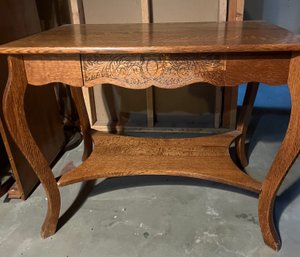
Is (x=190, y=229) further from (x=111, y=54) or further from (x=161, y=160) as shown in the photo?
(x=111, y=54)

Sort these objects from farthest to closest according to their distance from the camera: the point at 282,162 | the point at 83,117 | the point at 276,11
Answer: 1. the point at 276,11
2. the point at 83,117
3. the point at 282,162

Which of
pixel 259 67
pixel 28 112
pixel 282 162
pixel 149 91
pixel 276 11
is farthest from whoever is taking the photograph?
pixel 276 11

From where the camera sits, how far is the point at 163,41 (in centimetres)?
88

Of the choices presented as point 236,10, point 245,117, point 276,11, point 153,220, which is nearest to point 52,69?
point 153,220

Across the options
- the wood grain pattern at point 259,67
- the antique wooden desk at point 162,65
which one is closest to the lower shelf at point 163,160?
the antique wooden desk at point 162,65

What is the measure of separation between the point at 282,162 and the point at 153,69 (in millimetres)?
472

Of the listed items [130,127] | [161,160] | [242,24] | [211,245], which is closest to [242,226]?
[211,245]

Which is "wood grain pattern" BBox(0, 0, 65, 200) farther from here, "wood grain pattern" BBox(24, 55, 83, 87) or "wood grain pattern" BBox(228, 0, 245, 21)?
"wood grain pattern" BBox(228, 0, 245, 21)

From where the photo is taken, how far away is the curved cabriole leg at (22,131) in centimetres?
88

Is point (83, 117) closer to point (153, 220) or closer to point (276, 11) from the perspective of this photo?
point (153, 220)

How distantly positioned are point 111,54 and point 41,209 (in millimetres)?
736

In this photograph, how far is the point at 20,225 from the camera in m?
1.17

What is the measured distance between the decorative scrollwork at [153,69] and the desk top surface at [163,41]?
37mm

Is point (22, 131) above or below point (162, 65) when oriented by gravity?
below
